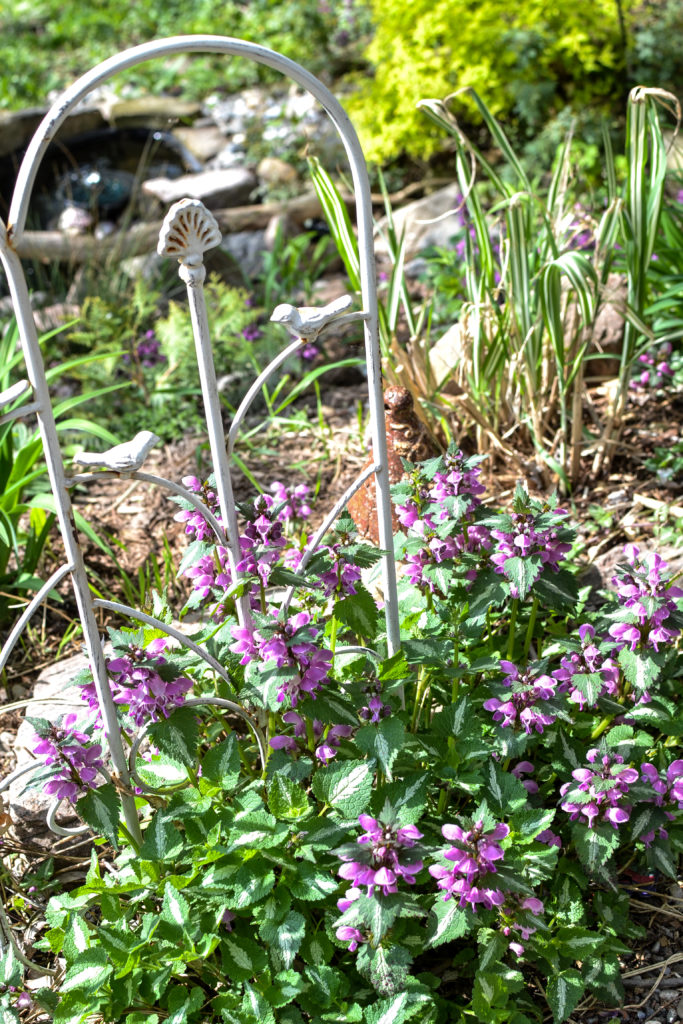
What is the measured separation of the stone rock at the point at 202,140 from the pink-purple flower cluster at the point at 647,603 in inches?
228

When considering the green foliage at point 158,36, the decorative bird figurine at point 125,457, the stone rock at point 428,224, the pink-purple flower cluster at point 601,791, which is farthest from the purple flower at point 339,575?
the green foliage at point 158,36

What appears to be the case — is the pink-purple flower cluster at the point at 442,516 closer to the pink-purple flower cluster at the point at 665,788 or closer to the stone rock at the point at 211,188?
the pink-purple flower cluster at the point at 665,788

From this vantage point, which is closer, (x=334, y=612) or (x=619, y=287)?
(x=334, y=612)

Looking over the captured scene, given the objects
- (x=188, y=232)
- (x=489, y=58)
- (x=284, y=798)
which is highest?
(x=489, y=58)

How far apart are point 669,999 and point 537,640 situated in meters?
0.76

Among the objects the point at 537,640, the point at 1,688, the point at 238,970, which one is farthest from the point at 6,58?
the point at 238,970

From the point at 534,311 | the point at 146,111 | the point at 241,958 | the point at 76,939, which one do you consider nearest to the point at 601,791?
the point at 241,958

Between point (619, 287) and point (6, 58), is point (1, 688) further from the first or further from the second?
point (6, 58)

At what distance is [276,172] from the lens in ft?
19.0

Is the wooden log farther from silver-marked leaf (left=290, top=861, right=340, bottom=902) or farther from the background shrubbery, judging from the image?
silver-marked leaf (left=290, top=861, right=340, bottom=902)

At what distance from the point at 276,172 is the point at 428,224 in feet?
4.25

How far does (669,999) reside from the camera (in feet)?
5.25

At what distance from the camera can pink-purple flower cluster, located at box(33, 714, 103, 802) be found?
4.48 ft

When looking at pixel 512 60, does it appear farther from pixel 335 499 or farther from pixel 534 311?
pixel 335 499
